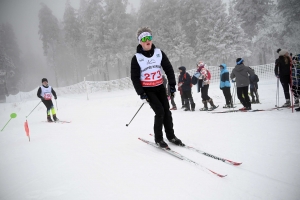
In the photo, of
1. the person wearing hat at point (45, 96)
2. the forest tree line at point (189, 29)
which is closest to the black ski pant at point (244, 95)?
the person wearing hat at point (45, 96)

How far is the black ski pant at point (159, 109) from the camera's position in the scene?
342cm

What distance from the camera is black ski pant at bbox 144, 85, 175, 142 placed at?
11.2 feet

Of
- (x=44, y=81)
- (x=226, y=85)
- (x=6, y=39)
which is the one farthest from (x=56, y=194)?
(x=6, y=39)

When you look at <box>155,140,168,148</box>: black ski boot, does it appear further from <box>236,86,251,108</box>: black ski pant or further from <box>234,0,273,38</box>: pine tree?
<box>234,0,273,38</box>: pine tree

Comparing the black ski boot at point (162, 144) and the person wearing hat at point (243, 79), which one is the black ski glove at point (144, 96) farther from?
the person wearing hat at point (243, 79)

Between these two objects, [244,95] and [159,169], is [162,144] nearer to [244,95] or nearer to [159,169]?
[159,169]

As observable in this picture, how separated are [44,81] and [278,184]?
1009 cm

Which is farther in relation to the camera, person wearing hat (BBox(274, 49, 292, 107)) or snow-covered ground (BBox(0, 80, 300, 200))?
person wearing hat (BBox(274, 49, 292, 107))

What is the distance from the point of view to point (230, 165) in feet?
8.23

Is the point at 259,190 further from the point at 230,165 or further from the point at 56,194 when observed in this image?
the point at 56,194

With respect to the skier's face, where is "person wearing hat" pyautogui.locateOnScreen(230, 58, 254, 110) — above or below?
below

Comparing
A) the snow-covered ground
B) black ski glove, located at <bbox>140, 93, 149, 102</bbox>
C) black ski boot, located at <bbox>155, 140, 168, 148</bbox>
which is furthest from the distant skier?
black ski glove, located at <bbox>140, 93, 149, 102</bbox>

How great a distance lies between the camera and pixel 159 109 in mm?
3402

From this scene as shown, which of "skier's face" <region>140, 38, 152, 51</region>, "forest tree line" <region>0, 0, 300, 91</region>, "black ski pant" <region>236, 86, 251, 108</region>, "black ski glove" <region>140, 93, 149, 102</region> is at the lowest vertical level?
"black ski pant" <region>236, 86, 251, 108</region>
